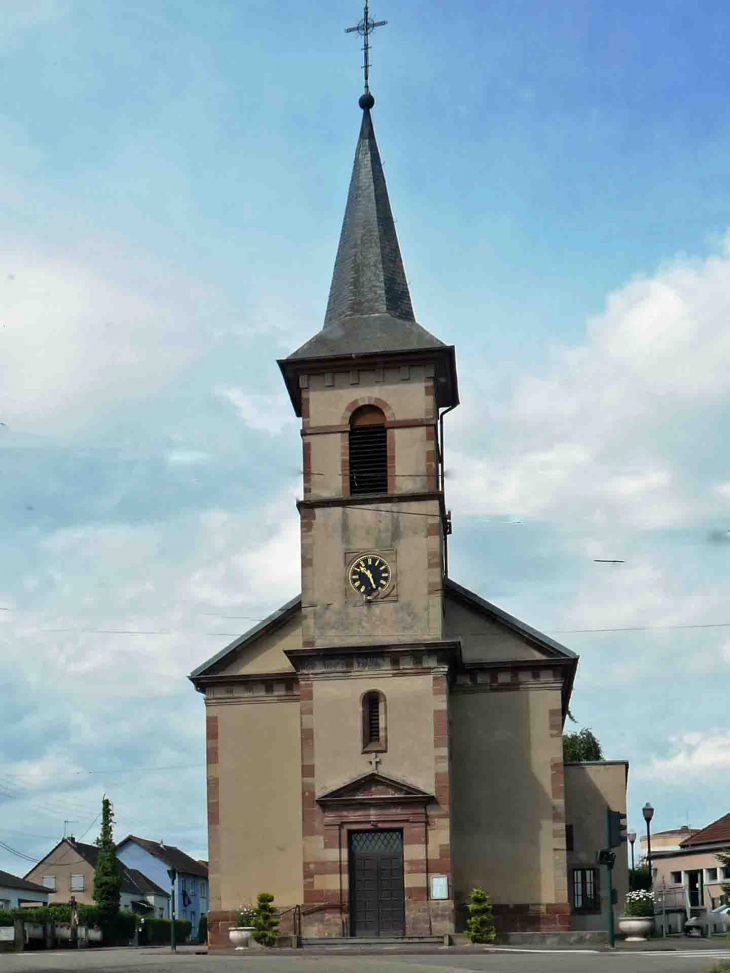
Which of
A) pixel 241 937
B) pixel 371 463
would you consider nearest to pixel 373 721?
pixel 241 937

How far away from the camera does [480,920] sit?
37938 millimetres

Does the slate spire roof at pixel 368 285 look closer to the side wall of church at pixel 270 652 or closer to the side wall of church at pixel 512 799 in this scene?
the side wall of church at pixel 270 652

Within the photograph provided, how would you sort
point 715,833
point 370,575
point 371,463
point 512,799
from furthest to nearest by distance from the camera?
point 715,833 < point 371,463 < point 512,799 < point 370,575

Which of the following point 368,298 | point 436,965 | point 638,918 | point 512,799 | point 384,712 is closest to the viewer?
point 436,965

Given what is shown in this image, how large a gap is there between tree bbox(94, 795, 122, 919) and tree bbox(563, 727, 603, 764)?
24.6 metres

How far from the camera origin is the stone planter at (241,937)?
37.9 meters

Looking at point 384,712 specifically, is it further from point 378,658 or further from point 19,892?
point 19,892

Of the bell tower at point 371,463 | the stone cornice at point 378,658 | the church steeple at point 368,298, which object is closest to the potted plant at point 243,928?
the stone cornice at point 378,658

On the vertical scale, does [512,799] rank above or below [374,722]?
below

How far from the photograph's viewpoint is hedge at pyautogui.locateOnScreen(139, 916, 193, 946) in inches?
3364

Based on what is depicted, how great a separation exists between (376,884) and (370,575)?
7.90 meters

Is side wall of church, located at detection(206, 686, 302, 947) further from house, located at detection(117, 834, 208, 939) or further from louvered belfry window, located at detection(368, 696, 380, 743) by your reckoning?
house, located at detection(117, 834, 208, 939)

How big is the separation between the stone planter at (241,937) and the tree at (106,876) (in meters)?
40.4

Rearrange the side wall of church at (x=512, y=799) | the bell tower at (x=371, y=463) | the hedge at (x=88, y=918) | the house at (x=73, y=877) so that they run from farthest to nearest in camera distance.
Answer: the house at (x=73, y=877) < the hedge at (x=88, y=918) < the side wall of church at (x=512, y=799) < the bell tower at (x=371, y=463)
